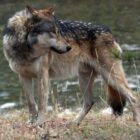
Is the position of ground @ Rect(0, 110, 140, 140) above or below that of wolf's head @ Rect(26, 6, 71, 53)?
below

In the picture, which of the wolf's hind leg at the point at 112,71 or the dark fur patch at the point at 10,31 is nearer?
the dark fur patch at the point at 10,31

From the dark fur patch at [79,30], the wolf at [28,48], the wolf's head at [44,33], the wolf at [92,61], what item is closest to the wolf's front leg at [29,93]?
the wolf at [28,48]

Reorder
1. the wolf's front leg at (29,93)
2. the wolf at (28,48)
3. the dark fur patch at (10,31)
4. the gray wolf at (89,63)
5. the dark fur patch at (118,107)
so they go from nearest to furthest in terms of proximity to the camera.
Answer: the wolf at (28,48), the dark fur patch at (10,31), the wolf's front leg at (29,93), the gray wolf at (89,63), the dark fur patch at (118,107)

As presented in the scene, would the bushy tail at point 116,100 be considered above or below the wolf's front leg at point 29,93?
below

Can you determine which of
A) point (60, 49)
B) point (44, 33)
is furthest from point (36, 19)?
point (60, 49)

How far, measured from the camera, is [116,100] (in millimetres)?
9039

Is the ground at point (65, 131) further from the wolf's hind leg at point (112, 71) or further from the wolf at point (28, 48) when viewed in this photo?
the wolf's hind leg at point (112, 71)

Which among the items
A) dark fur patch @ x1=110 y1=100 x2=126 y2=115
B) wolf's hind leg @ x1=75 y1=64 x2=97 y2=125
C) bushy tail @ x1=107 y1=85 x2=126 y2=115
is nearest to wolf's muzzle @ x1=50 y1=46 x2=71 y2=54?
wolf's hind leg @ x1=75 y1=64 x2=97 y2=125

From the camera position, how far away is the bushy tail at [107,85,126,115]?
29.6 feet

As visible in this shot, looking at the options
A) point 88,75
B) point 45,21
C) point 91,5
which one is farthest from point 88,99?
point 91,5

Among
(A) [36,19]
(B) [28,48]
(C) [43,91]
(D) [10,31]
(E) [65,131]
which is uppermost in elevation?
(A) [36,19]

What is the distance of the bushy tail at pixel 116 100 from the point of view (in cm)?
902

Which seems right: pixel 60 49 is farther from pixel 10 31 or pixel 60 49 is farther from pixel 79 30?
pixel 79 30

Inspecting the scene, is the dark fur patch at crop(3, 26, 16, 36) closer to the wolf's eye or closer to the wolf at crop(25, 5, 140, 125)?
the wolf's eye
